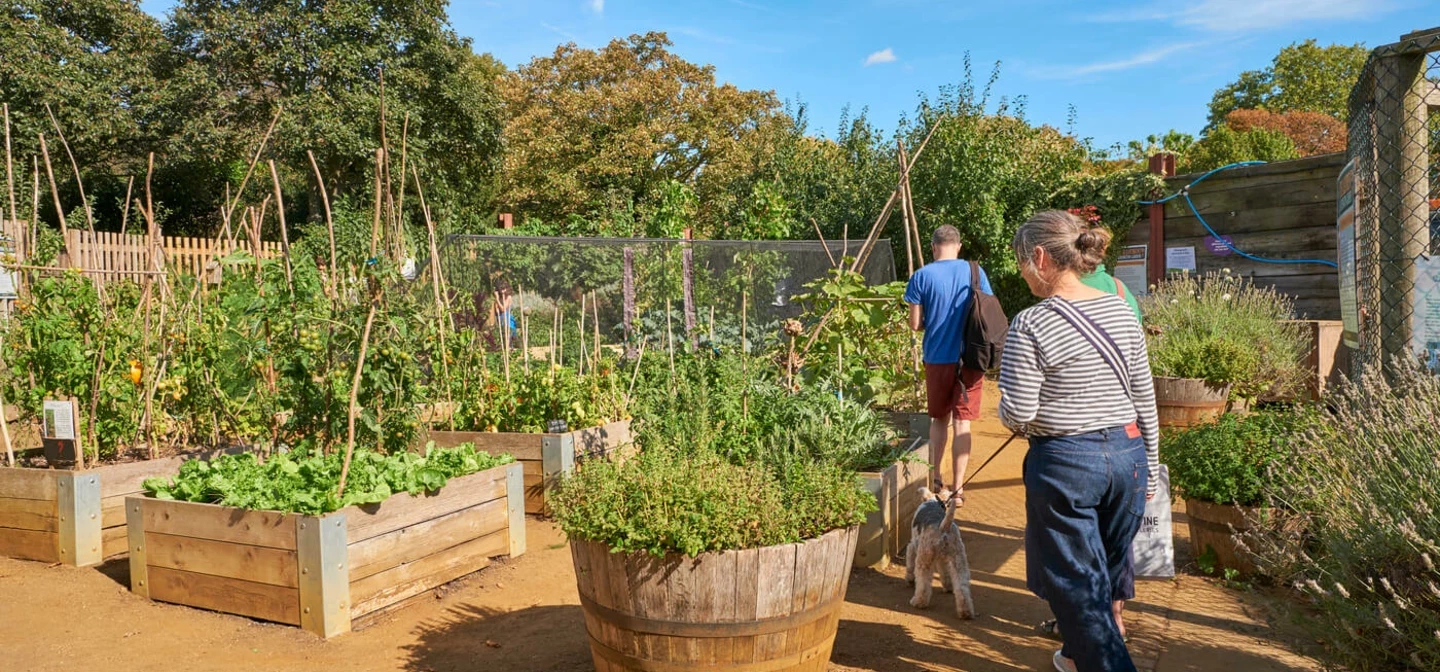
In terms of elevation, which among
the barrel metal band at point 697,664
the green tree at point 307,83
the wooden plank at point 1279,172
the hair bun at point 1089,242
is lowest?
the barrel metal band at point 697,664

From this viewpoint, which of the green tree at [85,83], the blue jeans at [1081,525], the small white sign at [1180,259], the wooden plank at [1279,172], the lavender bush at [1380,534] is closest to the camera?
the lavender bush at [1380,534]

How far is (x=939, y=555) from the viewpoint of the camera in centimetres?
389

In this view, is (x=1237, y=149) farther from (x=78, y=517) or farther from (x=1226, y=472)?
(x=78, y=517)

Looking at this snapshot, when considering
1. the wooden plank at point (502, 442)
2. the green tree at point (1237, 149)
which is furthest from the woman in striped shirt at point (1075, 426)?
the green tree at point (1237, 149)

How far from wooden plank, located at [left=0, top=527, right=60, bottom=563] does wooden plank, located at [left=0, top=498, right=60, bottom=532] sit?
0.09ft

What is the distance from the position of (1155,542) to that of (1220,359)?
162 inches

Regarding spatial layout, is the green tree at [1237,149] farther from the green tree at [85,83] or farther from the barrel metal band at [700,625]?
the green tree at [85,83]

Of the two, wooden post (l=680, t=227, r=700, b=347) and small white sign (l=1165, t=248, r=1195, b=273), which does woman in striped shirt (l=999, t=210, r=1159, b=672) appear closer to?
wooden post (l=680, t=227, r=700, b=347)

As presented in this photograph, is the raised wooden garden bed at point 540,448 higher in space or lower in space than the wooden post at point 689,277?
lower

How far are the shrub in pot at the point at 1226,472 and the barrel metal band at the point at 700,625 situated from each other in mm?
2247

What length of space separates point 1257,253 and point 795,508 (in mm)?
8745

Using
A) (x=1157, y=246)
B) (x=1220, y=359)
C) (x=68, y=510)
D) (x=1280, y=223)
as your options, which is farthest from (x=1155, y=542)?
(x=1157, y=246)

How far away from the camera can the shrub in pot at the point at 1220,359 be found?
23.0 ft

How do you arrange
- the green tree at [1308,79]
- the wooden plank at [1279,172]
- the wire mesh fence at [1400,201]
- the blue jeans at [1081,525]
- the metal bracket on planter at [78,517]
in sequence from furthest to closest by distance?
the green tree at [1308,79]
the wooden plank at [1279,172]
the metal bracket on planter at [78,517]
the wire mesh fence at [1400,201]
the blue jeans at [1081,525]
